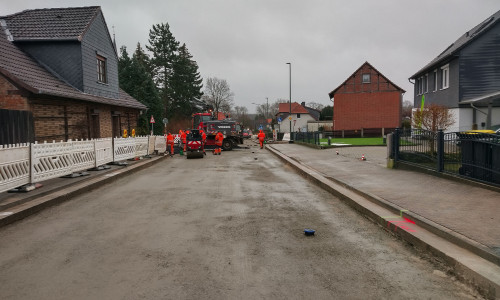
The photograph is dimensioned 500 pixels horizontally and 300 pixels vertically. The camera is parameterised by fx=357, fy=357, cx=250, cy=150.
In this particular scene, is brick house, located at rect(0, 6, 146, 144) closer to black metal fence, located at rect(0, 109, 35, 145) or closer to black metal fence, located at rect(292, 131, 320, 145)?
black metal fence, located at rect(0, 109, 35, 145)

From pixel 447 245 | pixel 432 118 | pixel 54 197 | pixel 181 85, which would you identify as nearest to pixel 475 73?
pixel 432 118

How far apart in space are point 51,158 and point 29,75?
7537 millimetres

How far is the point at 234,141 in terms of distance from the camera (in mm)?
28344

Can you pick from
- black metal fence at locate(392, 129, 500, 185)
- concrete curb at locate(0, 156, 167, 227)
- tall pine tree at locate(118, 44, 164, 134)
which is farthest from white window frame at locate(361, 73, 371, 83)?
concrete curb at locate(0, 156, 167, 227)

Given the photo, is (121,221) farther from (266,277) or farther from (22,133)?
(22,133)

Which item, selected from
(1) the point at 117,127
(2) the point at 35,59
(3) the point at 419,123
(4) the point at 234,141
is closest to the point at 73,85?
(2) the point at 35,59

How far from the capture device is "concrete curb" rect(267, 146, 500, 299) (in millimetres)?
3721

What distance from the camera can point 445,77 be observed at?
26.9m

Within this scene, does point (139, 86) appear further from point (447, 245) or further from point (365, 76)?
point (447, 245)

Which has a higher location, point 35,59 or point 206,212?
point 35,59

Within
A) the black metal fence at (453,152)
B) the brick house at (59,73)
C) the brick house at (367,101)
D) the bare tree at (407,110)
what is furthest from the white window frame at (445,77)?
the bare tree at (407,110)

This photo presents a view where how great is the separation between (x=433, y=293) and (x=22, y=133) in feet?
42.9

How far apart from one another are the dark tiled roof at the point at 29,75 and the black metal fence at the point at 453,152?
13.8 meters

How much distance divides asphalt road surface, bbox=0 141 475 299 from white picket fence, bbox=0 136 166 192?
141cm
